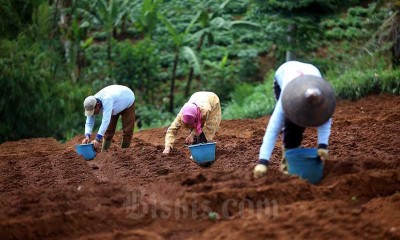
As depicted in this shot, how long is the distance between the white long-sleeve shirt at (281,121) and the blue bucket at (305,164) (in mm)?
202

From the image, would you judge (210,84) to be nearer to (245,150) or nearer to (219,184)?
(245,150)

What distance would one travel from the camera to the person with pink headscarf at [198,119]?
8.12 m

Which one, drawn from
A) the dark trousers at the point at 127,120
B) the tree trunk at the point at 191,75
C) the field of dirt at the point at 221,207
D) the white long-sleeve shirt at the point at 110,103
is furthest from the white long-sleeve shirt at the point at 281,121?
the tree trunk at the point at 191,75

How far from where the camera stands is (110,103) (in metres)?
9.23

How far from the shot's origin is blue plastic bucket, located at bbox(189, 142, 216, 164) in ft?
25.5

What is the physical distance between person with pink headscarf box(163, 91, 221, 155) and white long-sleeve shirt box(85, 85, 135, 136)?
1.10 m

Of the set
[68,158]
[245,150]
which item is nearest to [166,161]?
[245,150]

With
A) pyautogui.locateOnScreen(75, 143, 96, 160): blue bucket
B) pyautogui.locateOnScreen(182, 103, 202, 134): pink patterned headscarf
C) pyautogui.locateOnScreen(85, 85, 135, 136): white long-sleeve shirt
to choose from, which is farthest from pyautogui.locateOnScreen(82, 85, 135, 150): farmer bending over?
pyautogui.locateOnScreen(182, 103, 202, 134): pink patterned headscarf

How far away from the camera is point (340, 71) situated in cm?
1645

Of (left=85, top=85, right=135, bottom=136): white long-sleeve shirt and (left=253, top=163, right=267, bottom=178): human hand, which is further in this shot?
(left=85, top=85, right=135, bottom=136): white long-sleeve shirt

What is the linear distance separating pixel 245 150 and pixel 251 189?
3792 mm

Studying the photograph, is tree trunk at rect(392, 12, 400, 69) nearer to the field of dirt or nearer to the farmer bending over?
the farmer bending over

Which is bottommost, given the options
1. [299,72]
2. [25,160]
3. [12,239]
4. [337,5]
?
[25,160]

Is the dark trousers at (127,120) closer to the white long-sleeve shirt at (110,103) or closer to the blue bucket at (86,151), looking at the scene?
the white long-sleeve shirt at (110,103)
